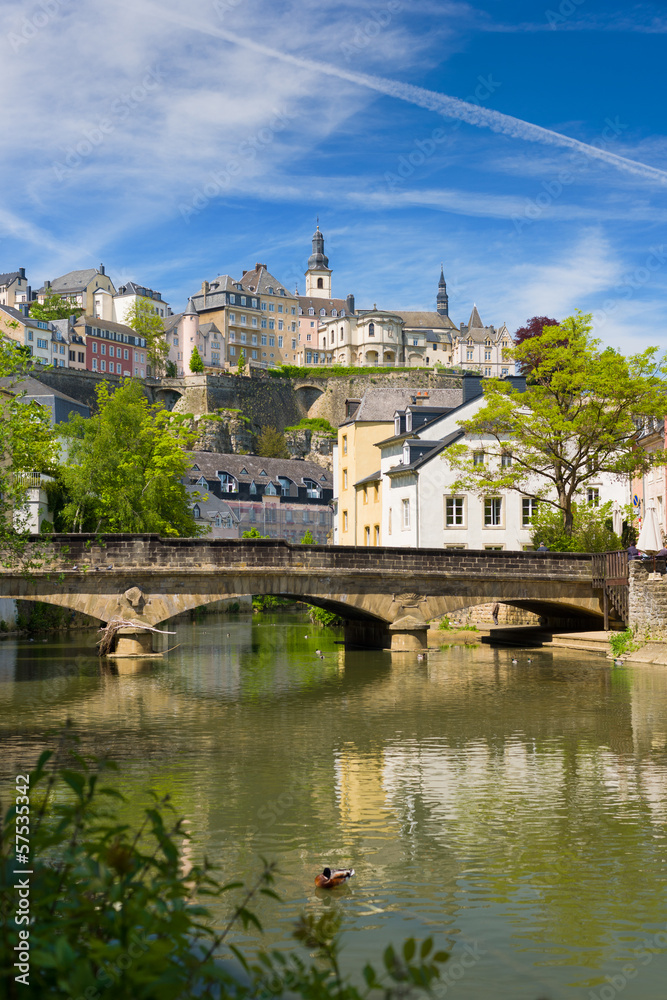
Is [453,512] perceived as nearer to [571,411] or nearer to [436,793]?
[571,411]

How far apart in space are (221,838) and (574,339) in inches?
1300

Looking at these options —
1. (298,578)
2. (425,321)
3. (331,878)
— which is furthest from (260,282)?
(331,878)

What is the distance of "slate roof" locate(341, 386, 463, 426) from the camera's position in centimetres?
5625

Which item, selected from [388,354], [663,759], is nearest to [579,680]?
[663,759]

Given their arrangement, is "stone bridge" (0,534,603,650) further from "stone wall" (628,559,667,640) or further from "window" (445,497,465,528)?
"window" (445,497,465,528)

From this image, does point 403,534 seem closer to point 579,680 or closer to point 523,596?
point 523,596

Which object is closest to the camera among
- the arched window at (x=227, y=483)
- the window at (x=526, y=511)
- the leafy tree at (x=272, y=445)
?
the window at (x=526, y=511)

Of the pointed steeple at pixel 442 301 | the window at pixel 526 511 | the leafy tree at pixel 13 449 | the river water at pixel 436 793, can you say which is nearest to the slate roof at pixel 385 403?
the window at pixel 526 511

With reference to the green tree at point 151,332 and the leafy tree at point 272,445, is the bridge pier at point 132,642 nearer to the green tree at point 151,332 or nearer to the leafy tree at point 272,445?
the leafy tree at point 272,445

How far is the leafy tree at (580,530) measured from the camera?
131ft

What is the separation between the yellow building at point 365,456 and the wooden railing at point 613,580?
17994mm

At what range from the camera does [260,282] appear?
153 m

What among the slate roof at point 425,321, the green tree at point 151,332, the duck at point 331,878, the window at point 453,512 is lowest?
the duck at point 331,878

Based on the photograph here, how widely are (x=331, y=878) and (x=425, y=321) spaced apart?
509 ft
